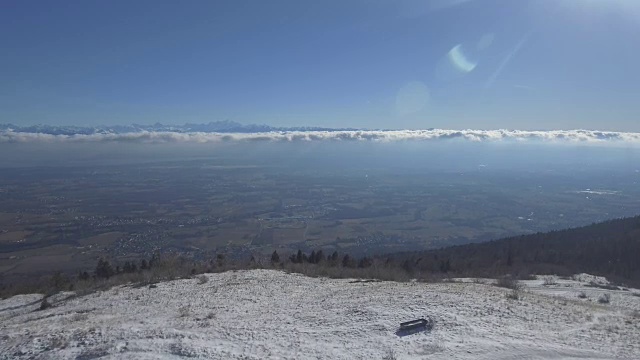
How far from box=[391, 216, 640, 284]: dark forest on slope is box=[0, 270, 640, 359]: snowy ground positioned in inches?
→ 754

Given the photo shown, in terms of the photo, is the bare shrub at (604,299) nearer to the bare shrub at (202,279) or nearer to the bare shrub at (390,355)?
the bare shrub at (390,355)

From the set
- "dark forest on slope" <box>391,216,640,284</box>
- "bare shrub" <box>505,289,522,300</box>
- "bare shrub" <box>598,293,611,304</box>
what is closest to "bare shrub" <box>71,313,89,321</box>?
"bare shrub" <box>505,289,522,300</box>

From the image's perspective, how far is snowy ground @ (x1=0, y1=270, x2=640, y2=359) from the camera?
45.2ft

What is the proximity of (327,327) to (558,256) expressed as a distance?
145 feet

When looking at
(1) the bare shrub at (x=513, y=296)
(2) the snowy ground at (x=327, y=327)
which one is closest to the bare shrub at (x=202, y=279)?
(2) the snowy ground at (x=327, y=327)

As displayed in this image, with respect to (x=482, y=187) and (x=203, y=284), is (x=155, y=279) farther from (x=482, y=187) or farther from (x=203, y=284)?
(x=482, y=187)

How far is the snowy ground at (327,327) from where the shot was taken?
1377 cm

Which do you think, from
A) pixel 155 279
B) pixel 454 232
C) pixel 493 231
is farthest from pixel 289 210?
pixel 155 279

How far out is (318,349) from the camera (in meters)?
14.2

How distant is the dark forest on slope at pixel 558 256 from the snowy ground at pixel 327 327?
19150 mm

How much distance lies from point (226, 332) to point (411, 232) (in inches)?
4018

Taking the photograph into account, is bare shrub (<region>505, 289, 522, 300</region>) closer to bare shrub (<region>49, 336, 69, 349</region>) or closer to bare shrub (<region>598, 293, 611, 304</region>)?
bare shrub (<region>598, 293, 611, 304</region>)

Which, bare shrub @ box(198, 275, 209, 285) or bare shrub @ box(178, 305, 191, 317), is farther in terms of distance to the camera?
bare shrub @ box(198, 275, 209, 285)

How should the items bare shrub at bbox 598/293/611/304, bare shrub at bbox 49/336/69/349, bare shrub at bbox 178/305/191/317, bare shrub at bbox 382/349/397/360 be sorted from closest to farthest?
1. bare shrub at bbox 382/349/397/360
2. bare shrub at bbox 49/336/69/349
3. bare shrub at bbox 178/305/191/317
4. bare shrub at bbox 598/293/611/304
